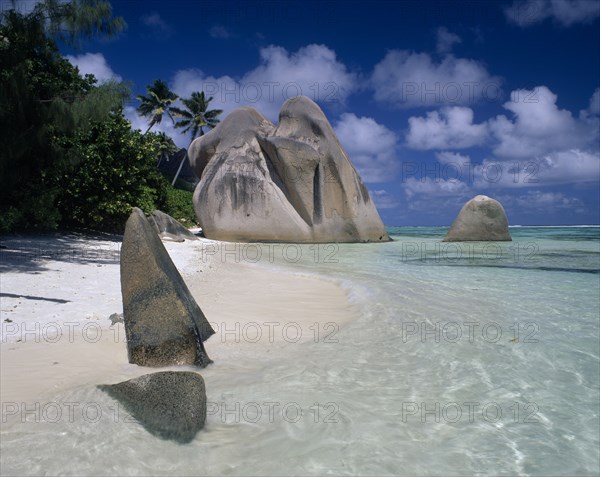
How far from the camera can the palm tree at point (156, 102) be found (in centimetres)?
3653

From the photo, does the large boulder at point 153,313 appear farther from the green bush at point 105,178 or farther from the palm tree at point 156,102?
the palm tree at point 156,102

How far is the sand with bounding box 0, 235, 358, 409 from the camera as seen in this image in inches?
114

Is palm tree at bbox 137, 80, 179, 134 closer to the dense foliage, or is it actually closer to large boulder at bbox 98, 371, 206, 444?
the dense foliage

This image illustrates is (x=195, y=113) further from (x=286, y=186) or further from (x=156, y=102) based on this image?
(x=286, y=186)

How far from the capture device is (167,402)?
2.29m

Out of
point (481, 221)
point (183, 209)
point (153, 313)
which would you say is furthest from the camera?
point (183, 209)

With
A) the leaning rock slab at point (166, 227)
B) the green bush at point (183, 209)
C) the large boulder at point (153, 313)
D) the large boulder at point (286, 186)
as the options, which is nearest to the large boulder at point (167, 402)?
the large boulder at point (153, 313)

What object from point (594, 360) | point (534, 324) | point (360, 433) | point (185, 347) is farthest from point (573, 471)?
point (534, 324)

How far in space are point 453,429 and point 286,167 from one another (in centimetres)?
1830

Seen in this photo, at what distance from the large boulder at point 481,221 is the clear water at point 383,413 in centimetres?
1609

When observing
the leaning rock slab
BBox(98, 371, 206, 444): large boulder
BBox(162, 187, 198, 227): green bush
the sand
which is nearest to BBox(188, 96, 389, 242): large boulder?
the leaning rock slab

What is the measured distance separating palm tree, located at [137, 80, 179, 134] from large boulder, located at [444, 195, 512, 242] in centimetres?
2815

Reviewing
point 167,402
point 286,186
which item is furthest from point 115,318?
point 286,186

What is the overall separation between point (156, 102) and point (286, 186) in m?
22.6
